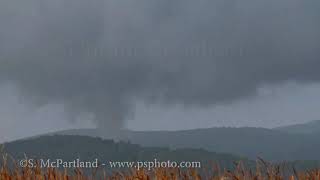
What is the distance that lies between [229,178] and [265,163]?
103 centimetres

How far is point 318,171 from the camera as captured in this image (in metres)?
12.6

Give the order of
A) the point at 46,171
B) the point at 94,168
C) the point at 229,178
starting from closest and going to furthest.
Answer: the point at 229,178 < the point at 94,168 < the point at 46,171

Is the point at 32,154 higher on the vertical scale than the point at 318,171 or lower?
higher

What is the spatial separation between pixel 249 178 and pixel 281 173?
653mm

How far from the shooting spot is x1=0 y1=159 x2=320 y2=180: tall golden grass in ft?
41.0

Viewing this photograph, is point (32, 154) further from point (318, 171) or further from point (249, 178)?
point (318, 171)

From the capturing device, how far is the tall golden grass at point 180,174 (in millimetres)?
12492

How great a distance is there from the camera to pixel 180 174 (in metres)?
13.0

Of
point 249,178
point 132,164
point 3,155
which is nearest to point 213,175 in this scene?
point 249,178

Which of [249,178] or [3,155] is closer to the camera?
[249,178]

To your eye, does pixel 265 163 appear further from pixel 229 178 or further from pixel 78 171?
pixel 78 171

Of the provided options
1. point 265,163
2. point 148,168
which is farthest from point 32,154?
point 265,163

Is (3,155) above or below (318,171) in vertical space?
above

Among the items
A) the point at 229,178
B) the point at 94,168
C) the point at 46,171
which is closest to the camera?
the point at 229,178
